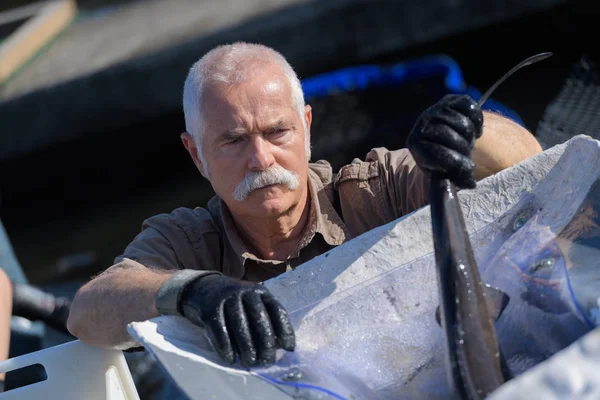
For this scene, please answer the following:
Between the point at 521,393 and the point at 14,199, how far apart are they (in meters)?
6.24

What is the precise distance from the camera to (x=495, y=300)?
4.74 feet

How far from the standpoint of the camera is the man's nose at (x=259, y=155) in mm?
2021

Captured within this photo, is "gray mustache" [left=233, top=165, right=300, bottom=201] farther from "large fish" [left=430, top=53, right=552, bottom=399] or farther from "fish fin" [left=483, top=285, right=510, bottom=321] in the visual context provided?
"fish fin" [left=483, top=285, right=510, bottom=321]

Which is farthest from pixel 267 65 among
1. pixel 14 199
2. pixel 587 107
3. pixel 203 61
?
pixel 14 199

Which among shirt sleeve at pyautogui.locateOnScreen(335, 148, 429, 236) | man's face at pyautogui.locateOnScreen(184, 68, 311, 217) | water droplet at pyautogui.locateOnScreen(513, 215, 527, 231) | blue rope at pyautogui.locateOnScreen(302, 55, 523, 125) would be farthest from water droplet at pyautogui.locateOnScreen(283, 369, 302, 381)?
blue rope at pyautogui.locateOnScreen(302, 55, 523, 125)

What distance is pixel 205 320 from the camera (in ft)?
4.68

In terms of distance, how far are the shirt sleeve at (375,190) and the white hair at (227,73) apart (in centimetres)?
16

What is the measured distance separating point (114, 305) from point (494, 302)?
2.95ft

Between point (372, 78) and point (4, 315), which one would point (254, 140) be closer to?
point (4, 315)

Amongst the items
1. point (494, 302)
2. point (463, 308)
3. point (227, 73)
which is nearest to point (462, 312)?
point (463, 308)

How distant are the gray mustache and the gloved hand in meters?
0.58

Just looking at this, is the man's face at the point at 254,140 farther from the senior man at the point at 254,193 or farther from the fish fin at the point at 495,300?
the fish fin at the point at 495,300

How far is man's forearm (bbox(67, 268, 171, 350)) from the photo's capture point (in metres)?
1.71

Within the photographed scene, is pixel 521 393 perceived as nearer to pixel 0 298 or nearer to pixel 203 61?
pixel 203 61
